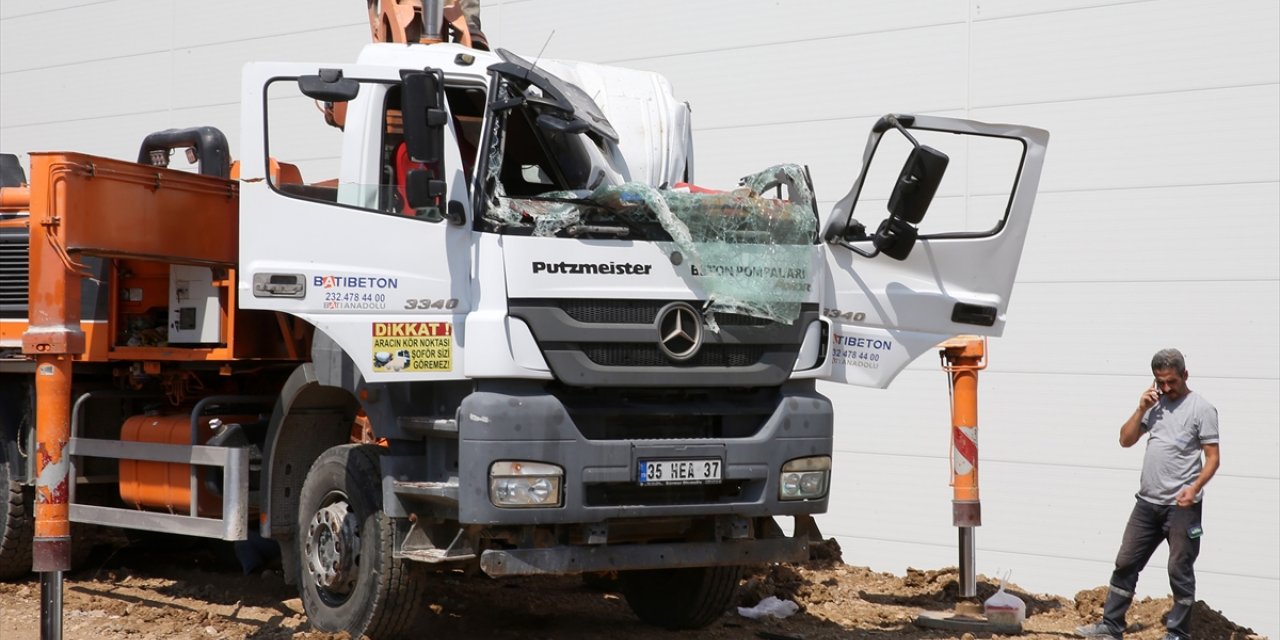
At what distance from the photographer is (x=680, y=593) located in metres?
8.56

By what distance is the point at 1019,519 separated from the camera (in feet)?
35.6

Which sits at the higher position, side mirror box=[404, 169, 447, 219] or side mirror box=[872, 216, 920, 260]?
side mirror box=[404, 169, 447, 219]

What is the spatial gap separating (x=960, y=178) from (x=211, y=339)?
5.47 meters

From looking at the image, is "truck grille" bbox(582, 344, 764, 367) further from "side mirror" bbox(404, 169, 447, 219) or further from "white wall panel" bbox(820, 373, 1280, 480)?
"white wall panel" bbox(820, 373, 1280, 480)

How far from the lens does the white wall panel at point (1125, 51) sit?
10039mm

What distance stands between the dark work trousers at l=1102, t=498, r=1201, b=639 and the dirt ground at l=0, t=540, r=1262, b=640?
0.40m

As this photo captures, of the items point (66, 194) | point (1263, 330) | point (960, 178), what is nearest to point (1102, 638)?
point (1263, 330)

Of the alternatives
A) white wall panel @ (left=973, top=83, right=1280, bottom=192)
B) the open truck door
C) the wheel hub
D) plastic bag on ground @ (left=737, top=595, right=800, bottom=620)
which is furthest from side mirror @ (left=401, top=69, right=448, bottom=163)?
white wall panel @ (left=973, top=83, right=1280, bottom=192)

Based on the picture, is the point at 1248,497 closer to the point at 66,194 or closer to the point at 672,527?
the point at 672,527

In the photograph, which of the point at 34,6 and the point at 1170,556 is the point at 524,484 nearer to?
the point at 1170,556

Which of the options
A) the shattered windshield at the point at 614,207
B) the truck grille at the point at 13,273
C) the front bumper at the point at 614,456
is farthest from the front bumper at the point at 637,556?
the truck grille at the point at 13,273

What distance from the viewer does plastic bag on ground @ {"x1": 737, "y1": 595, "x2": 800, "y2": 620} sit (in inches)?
364

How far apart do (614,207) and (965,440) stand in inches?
132

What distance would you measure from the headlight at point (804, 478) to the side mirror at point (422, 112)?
227cm
